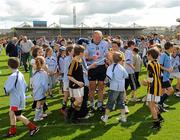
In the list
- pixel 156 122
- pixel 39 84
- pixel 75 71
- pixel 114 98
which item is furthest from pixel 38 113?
pixel 156 122

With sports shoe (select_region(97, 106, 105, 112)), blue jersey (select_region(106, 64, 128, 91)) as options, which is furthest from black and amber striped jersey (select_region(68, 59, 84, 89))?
sports shoe (select_region(97, 106, 105, 112))

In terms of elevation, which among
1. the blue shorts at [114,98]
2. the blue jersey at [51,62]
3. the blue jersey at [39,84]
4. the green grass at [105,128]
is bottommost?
the green grass at [105,128]

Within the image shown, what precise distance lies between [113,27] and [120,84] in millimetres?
74071

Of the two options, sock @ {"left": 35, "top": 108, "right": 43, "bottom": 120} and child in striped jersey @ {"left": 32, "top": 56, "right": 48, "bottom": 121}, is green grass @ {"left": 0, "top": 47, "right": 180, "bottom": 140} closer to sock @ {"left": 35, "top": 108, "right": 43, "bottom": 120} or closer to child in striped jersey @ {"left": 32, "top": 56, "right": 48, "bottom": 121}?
sock @ {"left": 35, "top": 108, "right": 43, "bottom": 120}

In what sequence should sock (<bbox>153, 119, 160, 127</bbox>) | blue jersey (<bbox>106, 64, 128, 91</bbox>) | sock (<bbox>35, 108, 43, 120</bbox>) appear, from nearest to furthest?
sock (<bbox>153, 119, 160, 127</bbox>) < blue jersey (<bbox>106, 64, 128, 91</bbox>) < sock (<bbox>35, 108, 43, 120</bbox>)

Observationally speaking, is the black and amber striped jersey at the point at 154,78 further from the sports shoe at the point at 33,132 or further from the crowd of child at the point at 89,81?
the sports shoe at the point at 33,132

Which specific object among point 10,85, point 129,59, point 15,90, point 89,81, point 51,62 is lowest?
point 89,81

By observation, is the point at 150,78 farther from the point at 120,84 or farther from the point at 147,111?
the point at 147,111

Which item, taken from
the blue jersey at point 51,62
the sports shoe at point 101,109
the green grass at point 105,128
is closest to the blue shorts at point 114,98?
the green grass at point 105,128

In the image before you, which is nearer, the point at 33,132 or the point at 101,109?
the point at 33,132

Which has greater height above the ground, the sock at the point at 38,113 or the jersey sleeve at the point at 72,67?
the jersey sleeve at the point at 72,67

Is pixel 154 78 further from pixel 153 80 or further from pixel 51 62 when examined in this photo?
pixel 51 62

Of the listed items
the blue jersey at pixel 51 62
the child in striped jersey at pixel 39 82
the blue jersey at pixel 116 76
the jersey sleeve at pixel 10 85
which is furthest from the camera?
the blue jersey at pixel 51 62

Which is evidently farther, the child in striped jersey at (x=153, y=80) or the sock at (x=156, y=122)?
the sock at (x=156, y=122)
